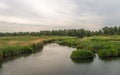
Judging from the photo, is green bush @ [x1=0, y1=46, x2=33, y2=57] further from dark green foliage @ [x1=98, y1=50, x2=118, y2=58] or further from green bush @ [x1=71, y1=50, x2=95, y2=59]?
dark green foliage @ [x1=98, y1=50, x2=118, y2=58]

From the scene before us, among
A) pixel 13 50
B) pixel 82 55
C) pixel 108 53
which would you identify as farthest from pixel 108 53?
pixel 13 50

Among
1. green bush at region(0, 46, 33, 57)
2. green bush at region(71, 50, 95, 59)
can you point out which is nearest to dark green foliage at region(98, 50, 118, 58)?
green bush at region(71, 50, 95, 59)

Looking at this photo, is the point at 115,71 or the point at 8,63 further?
the point at 8,63

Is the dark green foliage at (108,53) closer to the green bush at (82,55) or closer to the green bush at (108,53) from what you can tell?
the green bush at (108,53)

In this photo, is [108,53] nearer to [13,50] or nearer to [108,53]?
[108,53]

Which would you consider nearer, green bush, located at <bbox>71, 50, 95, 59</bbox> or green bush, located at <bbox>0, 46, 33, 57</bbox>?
green bush, located at <bbox>71, 50, 95, 59</bbox>

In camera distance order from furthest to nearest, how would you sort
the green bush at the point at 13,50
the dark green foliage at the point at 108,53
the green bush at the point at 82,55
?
the dark green foliage at the point at 108,53, the green bush at the point at 13,50, the green bush at the point at 82,55

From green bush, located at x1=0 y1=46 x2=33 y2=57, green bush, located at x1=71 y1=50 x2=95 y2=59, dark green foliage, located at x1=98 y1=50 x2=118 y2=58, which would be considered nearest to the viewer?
green bush, located at x1=71 y1=50 x2=95 y2=59

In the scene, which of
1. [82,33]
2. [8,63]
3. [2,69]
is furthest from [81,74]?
[82,33]

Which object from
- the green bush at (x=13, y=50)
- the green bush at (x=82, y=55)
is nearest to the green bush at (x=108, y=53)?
the green bush at (x=82, y=55)

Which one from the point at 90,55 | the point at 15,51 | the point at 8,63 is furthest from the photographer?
the point at 15,51

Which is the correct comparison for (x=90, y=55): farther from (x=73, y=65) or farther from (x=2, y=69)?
(x=2, y=69)
